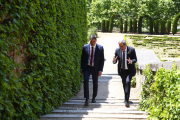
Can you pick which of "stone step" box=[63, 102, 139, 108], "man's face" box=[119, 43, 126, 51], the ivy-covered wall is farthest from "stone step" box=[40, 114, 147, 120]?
"man's face" box=[119, 43, 126, 51]

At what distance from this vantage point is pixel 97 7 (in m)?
36.4

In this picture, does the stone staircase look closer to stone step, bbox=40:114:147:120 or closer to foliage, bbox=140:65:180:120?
stone step, bbox=40:114:147:120

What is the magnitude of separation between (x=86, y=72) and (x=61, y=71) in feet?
2.09

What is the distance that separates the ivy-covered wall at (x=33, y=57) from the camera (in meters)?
2.81

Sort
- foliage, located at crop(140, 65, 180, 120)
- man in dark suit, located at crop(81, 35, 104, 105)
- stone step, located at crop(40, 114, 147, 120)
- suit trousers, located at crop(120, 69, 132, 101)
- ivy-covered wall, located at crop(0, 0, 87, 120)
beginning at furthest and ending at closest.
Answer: man in dark suit, located at crop(81, 35, 104, 105) < suit trousers, located at crop(120, 69, 132, 101) < stone step, located at crop(40, 114, 147, 120) < foliage, located at crop(140, 65, 180, 120) < ivy-covered wall, located at crop(0, 0, 87, 120)

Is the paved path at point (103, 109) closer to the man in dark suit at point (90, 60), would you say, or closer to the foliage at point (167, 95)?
the man in dark suit at point (90, 60)

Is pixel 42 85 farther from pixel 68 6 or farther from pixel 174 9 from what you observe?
pixel 174 9

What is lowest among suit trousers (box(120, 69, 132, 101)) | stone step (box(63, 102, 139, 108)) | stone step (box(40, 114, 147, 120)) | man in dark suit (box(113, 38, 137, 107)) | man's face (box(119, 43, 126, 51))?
stone step (box(63, 102, 139, 108))

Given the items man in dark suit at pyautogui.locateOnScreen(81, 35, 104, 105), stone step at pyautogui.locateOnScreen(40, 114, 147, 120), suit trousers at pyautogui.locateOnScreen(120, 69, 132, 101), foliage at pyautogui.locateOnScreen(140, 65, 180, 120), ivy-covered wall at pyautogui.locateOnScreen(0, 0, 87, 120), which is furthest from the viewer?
man in dark suit at pyautogui.locateOnScreen(81, 35, 104, 105)

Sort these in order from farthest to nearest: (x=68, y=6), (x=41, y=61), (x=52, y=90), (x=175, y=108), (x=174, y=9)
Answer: (x=174, y=9) → (x=68, y=6) → (x=52, y=90) → (x=41, y=61) → (x=175, y=108)

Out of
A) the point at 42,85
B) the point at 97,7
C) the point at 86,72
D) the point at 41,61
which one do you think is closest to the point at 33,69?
the point at 41,61

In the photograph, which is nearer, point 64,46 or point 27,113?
point 27,113

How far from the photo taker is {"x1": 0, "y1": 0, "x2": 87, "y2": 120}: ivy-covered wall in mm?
2814

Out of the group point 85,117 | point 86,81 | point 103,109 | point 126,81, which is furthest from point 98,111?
point 126,81
